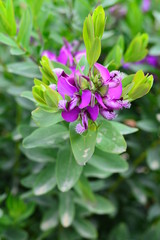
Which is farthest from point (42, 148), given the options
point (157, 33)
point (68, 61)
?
point (157, 33)

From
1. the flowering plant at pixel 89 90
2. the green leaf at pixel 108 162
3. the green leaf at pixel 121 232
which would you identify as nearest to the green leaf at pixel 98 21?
the flowering plant at pixel 89 90

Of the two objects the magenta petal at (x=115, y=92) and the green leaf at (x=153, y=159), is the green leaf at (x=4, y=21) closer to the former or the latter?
the magenta petal at (x=115, y=92)

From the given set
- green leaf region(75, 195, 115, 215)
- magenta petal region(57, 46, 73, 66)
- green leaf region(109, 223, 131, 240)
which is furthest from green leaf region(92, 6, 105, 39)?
green leaf region(109, 223, 131, 240)

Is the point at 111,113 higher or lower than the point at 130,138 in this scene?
higher

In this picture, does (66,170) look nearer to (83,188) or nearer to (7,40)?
(83,188)

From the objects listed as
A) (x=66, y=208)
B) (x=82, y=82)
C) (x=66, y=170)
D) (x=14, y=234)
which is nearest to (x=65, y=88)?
(x=82, y=82)

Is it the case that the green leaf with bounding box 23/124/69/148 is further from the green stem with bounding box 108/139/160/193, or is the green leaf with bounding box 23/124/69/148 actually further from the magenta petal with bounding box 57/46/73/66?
the green stem with bounding box 108/139/160/193

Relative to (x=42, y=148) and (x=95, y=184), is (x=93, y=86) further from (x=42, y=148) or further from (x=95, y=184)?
(x=95, y=184)
